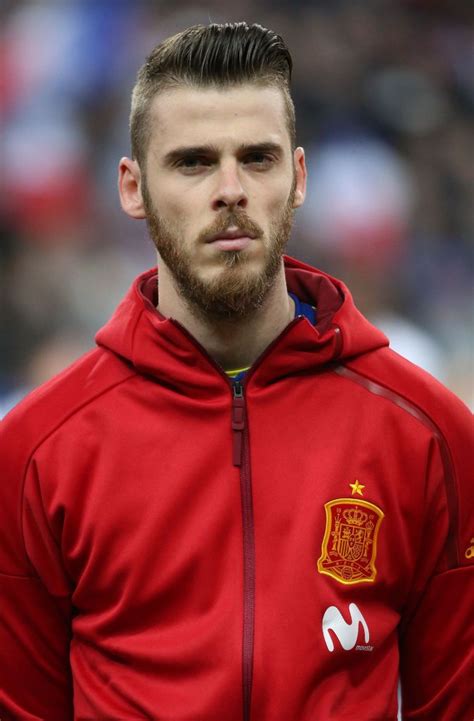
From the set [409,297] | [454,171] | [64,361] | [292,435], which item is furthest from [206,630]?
[454,171]

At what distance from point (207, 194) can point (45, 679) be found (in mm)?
980

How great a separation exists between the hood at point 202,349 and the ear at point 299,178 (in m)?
0.23

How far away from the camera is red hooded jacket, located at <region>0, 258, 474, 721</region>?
2.42m

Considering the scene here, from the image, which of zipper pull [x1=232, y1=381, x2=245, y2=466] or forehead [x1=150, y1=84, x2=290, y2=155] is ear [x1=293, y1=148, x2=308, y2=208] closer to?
forehead [x1=150, y1=84, x2=290, y2=155]

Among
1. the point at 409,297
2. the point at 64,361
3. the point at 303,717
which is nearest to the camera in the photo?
the point at 303,717

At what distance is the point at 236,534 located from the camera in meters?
2.47

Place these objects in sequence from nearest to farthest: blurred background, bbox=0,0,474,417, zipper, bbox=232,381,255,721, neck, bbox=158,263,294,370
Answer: zipper, bbox=232,381,255,721
neck, bbox=158,263,294,370
blurred background, bbox=0,0,474,417

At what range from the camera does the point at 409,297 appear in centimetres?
622

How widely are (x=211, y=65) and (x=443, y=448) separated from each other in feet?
2.74

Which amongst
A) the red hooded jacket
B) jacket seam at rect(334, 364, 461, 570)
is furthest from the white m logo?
jacket seam at rect(334, 364, 461, 570)

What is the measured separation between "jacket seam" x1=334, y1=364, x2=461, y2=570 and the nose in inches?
15.7

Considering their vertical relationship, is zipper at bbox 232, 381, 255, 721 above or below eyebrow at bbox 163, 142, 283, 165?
below

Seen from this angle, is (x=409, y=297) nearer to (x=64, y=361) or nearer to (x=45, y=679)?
(x=64, y=361)

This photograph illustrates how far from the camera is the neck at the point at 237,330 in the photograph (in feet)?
8.65
